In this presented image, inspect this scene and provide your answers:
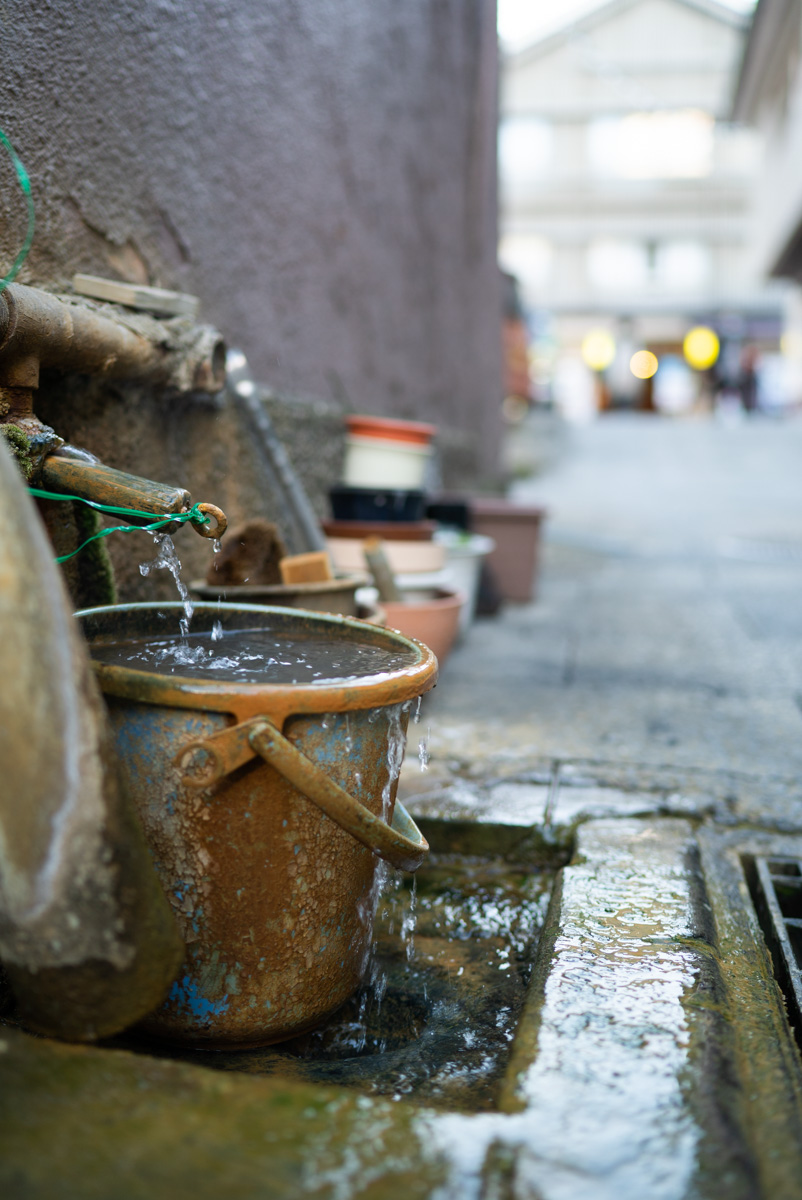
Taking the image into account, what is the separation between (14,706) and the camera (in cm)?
102

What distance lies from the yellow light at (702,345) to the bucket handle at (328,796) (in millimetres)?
30188

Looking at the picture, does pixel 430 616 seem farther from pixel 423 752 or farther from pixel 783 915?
pixel 783 915

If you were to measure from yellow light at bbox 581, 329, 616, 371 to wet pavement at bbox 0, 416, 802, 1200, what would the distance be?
27.2 metres

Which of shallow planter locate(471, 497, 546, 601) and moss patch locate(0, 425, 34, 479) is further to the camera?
shallow planter locate(471, 497, 546, 601)

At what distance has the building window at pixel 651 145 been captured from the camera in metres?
29.8

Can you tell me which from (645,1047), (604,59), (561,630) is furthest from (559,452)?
(604,59)

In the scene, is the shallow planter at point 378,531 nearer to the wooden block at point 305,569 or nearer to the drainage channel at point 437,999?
the wooden block at point 305,569

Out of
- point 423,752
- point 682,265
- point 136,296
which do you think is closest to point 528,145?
point 682,265

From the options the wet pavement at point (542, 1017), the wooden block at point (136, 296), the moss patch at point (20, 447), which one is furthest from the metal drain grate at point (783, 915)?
the wooden block at point (136, 296)

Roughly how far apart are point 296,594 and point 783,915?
4.40 feet

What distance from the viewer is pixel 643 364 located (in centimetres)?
3061

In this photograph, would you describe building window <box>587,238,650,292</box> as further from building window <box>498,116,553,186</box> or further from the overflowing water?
the overflowing water

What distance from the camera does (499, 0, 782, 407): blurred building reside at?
95.5 ft

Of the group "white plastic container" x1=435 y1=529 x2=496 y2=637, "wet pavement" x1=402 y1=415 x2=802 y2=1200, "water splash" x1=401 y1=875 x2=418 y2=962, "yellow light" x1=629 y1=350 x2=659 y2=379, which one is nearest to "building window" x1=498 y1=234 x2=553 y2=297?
"yellow light" x1=629 y1=350 x2=659 y2=379
